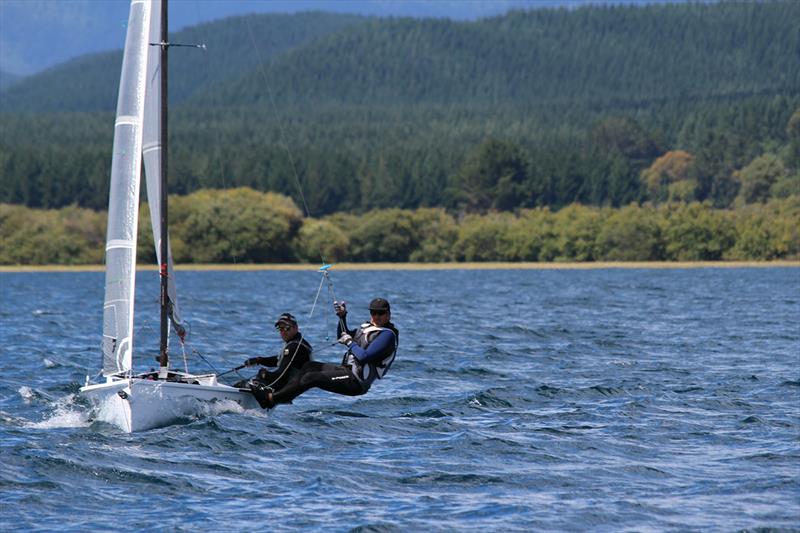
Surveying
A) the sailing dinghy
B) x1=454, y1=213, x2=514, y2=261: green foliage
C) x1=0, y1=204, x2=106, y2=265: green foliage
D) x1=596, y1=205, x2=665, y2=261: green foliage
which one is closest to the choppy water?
the sailing dinghy

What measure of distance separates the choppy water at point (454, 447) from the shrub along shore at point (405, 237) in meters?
81.1

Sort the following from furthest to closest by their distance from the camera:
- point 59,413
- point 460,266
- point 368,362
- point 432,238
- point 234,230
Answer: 1. point 432,238
2. point 460,266
3. point 234,230
4. point 59,413
5. point 368,362

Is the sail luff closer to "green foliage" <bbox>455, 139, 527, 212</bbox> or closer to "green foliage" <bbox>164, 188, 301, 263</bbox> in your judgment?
"green foliage" <bbox>164, 188, 301, 263</bbox>

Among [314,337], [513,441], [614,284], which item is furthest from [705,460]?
[614,284]

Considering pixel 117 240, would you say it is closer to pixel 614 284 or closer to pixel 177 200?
pixel 614 284

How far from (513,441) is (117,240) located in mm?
6165

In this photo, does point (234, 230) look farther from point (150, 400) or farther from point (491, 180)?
point (150, 400)

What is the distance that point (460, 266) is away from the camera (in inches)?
4875

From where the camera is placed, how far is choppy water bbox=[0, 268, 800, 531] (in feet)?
50.4

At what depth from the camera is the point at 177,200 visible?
407 ft

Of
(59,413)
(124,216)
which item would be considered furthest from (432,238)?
(124,216)

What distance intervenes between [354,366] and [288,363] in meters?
0.97

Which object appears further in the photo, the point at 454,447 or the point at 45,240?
the point at 45,240

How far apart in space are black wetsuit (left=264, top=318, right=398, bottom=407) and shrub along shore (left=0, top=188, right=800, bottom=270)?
92.4 m
